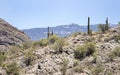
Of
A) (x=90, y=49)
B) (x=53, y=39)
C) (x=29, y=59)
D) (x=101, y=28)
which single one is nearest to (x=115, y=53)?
(x=90, y=49)

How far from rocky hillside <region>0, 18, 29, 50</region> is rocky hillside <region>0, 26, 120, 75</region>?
38.7 m

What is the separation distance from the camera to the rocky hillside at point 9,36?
7199 centimetres

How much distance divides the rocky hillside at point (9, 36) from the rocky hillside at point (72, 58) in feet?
127

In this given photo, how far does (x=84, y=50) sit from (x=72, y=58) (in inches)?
48.7

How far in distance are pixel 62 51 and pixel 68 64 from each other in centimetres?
352

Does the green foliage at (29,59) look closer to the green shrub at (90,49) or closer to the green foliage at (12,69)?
the green foliage at (12,69)

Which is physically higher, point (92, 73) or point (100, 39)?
point (100, 39)

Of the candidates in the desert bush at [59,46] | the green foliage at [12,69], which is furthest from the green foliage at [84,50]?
the green foliage at [12,69]

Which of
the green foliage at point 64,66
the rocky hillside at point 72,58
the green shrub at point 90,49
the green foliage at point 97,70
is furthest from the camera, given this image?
the green shrub at point 90,49

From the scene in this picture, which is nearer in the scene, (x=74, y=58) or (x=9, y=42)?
(x=74, y=58)

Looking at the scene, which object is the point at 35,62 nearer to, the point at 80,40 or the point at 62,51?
the point at 62,51

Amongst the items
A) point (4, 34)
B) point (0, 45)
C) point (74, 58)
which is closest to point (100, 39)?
point (74, 58)

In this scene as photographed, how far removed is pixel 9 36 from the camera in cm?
7538

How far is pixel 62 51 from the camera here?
29.8 meters
